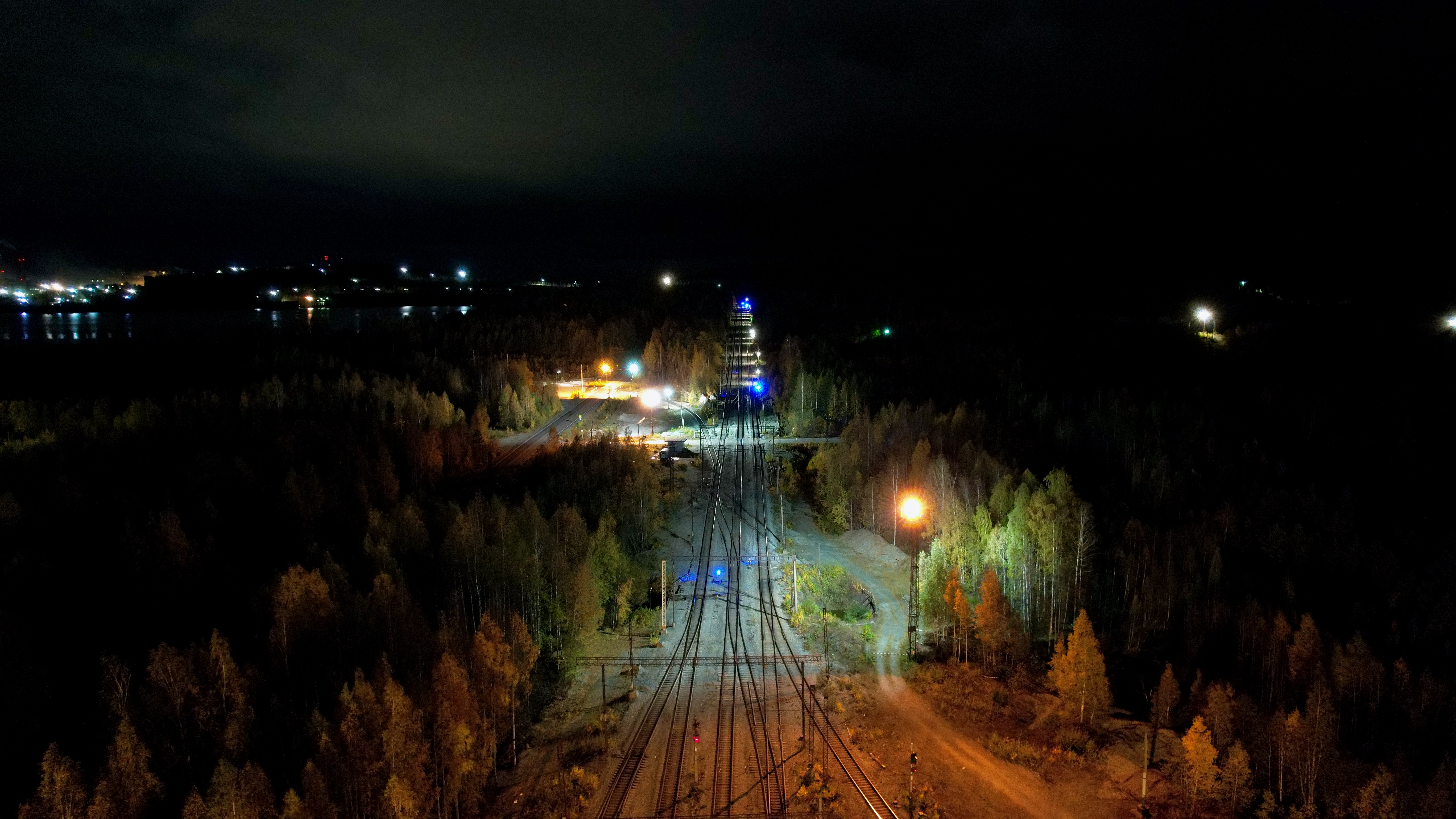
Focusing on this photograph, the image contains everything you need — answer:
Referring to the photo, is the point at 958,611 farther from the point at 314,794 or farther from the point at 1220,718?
the point at 314,794

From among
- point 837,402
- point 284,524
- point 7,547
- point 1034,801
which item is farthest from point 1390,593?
Answer: point 7,547

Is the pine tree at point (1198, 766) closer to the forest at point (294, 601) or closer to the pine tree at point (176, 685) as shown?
the forest at point (294, 601)

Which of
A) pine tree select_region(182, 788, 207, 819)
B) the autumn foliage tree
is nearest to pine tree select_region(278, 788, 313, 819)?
pine tree select_region(182, 788, 207, 819)

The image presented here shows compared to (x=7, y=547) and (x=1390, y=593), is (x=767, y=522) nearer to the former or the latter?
(x=1390, y=593)

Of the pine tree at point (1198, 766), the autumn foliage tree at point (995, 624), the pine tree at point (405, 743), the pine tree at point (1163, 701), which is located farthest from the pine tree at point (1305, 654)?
the pine tree at point (405, 743)

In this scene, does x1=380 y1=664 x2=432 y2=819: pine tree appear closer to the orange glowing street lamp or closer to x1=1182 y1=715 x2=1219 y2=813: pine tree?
the orange glowing street lamp

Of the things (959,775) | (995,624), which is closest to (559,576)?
(959,775)
